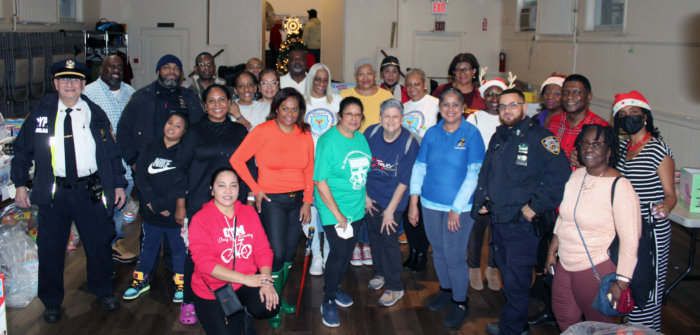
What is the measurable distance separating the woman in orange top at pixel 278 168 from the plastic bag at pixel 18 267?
1843mm

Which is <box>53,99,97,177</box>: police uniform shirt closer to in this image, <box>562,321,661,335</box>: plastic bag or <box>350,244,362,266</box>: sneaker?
<box>350,244,362,266</box>: sneaker

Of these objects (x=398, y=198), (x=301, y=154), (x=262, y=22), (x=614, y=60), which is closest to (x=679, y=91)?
(x=614, y=60)

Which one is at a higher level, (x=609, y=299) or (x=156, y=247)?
(x=609, y=299)

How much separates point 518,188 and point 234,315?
70.1 inches

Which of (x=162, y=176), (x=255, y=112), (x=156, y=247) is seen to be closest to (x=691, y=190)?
(x=255, y=112)

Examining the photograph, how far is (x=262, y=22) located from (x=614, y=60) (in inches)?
282

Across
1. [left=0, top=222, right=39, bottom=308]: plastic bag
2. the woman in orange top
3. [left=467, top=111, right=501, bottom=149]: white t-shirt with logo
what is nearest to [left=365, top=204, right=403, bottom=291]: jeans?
the woman in orange top

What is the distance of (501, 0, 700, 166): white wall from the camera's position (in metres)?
5.79

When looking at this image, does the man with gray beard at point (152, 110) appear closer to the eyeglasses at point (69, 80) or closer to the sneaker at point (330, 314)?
the eyeglasses at point (69, 80)

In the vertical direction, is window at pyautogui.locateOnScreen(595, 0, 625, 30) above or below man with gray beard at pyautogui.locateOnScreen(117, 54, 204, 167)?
above

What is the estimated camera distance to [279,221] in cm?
380

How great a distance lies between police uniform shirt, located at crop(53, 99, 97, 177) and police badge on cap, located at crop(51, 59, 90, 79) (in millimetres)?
189

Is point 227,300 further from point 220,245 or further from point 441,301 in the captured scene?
point 441,301

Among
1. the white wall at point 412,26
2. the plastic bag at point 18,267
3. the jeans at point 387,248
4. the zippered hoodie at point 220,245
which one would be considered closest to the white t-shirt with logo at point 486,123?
the jeans at point 387,248
